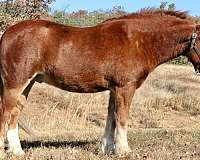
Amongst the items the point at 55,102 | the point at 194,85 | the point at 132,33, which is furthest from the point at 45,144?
the point at 194,85

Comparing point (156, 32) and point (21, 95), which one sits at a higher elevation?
point (156, 32)

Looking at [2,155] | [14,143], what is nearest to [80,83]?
[14,143]

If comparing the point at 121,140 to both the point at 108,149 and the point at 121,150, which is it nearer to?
the point at 121,150

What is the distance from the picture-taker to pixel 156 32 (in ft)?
26.7

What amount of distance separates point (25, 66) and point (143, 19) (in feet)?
6.59

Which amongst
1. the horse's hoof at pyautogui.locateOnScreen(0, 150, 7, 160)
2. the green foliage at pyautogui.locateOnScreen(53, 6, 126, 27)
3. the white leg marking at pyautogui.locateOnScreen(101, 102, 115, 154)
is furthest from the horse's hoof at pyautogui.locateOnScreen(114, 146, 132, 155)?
the green foliage at pyautogui.locateOnScreen(53, 6, 126, 27)

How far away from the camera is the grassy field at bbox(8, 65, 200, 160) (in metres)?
8.45

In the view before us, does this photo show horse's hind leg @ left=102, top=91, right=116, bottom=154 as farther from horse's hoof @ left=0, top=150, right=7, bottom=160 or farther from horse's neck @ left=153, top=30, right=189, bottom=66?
horse's hoof @ left=0, top=150, right=7, bottom=160

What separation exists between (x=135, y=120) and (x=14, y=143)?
28.2 feet

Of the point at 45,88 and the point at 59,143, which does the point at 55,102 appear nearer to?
the point at 45,88

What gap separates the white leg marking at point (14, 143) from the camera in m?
8.10

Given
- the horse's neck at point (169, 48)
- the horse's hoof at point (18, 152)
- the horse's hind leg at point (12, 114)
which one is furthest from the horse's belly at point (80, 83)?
the horse's hoof at point (18, 152)

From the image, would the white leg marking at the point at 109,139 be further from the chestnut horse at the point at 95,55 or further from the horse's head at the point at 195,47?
the horse's head at the point at 195,47

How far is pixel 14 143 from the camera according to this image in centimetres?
818
